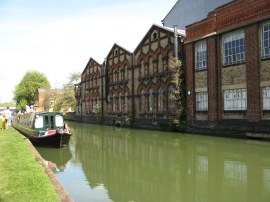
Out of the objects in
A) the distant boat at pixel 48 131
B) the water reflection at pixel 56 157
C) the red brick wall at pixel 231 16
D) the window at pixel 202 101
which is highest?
the red brick wall at pixel 231 16

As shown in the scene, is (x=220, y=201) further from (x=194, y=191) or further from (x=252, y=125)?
(x=252, y=125)

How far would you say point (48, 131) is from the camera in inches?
790

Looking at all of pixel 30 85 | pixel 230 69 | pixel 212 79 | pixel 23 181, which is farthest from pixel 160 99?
pixel 30 85

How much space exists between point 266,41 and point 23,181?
17.2m

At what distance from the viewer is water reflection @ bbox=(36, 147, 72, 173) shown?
1466 cm

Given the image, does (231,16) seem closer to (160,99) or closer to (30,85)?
(160,99)

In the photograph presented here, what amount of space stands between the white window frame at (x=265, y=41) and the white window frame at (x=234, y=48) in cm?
162

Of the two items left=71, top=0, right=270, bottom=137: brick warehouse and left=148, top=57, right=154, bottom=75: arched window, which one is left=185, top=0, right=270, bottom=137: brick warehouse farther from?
left=148, top=57, right=154, bottom=75: arched window

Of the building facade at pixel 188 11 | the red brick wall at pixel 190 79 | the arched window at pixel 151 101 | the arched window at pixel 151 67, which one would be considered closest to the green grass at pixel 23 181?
the red brick wall at pixel 190 79

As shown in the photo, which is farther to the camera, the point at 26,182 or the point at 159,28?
the point at 159,28

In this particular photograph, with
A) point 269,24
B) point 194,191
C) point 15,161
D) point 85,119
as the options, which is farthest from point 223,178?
point 85,119

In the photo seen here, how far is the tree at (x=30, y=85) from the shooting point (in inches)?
4045

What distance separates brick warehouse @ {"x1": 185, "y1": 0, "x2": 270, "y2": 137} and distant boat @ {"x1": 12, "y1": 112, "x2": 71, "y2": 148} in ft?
34.4

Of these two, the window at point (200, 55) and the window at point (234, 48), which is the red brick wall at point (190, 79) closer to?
the window at point (200, 55)
